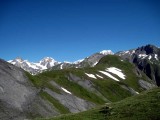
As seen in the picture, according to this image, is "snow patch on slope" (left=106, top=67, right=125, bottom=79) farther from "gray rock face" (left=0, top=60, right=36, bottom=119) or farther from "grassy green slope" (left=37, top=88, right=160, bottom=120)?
"grassy green slope" (left=37, top=88, right=160, bottom=120)

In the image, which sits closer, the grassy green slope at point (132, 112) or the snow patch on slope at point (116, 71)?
the grassy green slope at point (132, 112)

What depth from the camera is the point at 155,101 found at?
42062mm

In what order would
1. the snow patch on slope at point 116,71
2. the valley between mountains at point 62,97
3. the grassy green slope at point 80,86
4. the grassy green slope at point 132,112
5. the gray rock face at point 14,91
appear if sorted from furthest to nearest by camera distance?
the snow patch on slope at point 116,71 < the grassy green slope at point 80,86 < the gray rock face at point 14,91 < the valley between mountains at point 62,97 < the grassy green slope at point 132,112

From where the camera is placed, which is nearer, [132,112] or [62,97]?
[132,112]

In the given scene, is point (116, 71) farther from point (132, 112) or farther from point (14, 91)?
point (132, 112)

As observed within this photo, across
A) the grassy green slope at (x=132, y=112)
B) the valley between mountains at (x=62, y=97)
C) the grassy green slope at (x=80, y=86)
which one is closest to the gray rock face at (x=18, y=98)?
the valley between mountains at (x=62, y=97)

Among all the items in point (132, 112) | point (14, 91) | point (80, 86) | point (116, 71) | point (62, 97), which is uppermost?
point (116, 71)

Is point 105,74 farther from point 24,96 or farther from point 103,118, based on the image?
point 103,118

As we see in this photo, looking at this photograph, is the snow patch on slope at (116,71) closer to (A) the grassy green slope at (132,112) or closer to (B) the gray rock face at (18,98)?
(B) the gray rock face at (18,98)

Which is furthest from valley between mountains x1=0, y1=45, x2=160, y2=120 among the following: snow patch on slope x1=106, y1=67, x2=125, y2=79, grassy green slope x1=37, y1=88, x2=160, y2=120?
snow patch on slope x1=106, y1=67, x2=125, y2=79

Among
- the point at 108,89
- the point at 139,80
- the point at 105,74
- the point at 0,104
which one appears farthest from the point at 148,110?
the point at 139,80

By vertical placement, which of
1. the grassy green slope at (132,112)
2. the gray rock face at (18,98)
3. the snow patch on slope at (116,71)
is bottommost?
the grassy green slope at (132,112)

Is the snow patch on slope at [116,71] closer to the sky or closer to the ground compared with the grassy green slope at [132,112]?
closer to the sky

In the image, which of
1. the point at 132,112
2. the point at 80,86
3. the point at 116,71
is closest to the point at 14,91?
the point at 80,86
